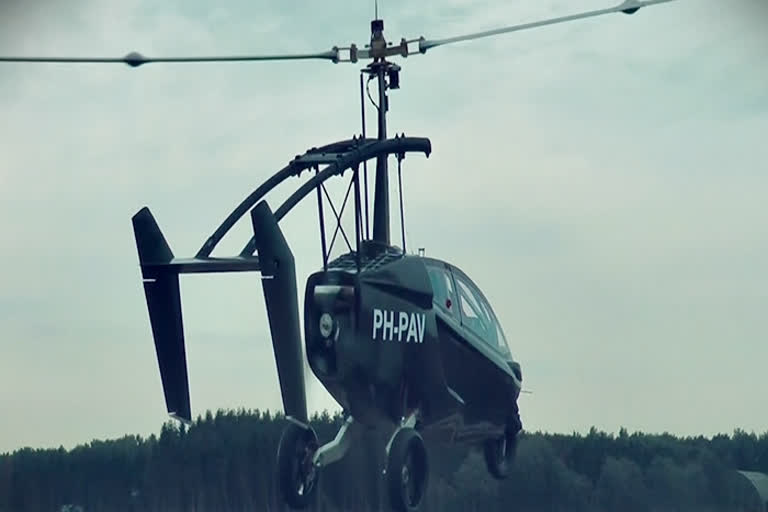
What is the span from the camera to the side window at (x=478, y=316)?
2891 cm

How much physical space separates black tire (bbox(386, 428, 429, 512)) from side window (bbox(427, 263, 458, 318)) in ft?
6.39

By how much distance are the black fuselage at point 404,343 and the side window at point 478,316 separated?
21 millimetres

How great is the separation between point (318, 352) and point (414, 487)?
2.43m

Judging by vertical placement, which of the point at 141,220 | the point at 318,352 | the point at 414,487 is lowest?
the point at 414,487

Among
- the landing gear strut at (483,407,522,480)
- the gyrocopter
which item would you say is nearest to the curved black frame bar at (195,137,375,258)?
the gyrocopter

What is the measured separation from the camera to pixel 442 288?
92.4 feet

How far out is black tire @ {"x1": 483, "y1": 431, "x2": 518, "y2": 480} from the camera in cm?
3081

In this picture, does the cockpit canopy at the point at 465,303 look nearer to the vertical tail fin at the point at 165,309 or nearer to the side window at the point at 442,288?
the side window at the point at 442,288

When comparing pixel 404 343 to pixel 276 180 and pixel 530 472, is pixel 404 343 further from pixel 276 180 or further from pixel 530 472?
pixel 530 472

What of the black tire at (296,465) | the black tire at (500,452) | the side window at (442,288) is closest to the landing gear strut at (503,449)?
the black tire at (500,452)

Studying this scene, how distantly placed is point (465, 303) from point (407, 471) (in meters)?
3.24

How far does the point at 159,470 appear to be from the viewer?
37000 mm

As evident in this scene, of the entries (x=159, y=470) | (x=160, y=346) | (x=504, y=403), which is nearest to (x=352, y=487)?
(x=504, y=403)

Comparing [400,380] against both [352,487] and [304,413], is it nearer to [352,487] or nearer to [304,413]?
[304,413]
